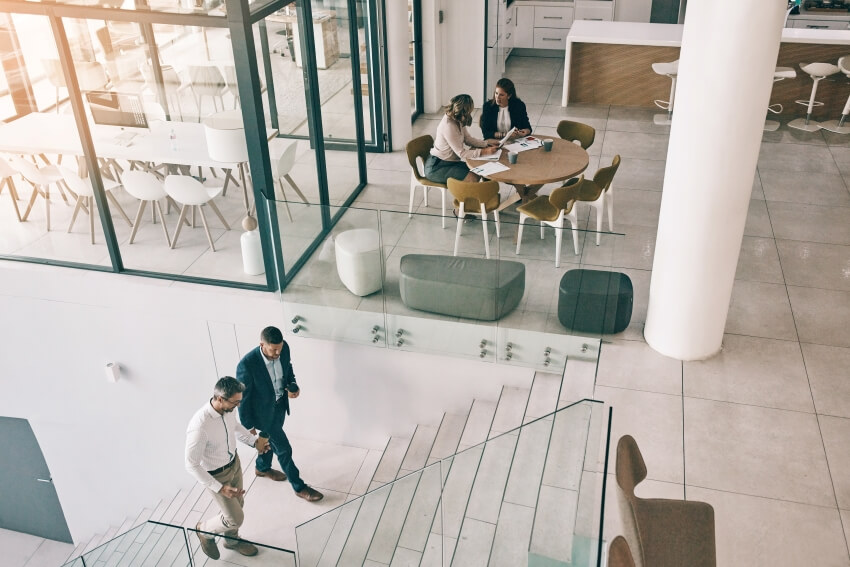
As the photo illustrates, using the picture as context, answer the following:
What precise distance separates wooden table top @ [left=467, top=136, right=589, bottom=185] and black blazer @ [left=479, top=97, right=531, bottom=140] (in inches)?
18.5

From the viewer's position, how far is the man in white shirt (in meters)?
5.26

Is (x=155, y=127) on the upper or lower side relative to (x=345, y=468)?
upper

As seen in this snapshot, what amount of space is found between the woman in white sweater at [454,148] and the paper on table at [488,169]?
0.17 m

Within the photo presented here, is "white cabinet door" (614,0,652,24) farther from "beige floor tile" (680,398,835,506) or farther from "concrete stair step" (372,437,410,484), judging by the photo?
"beige floor tile" (680,398,835,506)

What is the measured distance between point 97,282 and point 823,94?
9.01m

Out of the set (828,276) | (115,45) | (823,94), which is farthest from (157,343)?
(823,94)

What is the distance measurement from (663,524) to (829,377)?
246 cm

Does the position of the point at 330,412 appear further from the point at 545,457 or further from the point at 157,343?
the point at 545,457

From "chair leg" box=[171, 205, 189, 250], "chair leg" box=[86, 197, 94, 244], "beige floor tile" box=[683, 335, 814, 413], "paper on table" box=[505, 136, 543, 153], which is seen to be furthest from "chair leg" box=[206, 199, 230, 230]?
"beige floor tile" box=[683, 335, 814, 413]

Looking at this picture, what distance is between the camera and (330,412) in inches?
A: 291

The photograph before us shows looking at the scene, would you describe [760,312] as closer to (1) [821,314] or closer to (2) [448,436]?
(1) [821,314]

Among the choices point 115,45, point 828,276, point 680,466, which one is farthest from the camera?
point 828,276

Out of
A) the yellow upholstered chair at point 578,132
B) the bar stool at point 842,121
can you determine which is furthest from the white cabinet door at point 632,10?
the yellow upholstered chair at point 578,132

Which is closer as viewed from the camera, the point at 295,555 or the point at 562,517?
the point at 562,517
